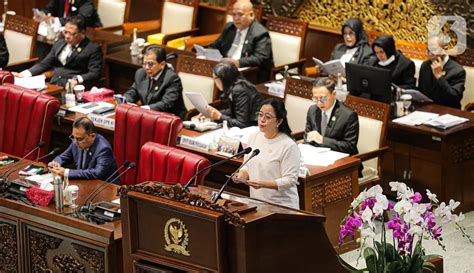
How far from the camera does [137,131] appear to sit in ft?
21.0

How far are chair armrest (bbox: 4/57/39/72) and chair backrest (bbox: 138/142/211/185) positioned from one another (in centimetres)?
362

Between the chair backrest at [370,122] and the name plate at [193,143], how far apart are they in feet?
3.53

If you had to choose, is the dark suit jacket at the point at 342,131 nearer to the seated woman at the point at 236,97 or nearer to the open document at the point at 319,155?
the open document at the point at 319,155

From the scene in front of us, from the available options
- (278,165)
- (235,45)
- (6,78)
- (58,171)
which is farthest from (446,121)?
(6,78)

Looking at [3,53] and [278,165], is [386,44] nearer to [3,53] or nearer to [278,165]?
[278,165]

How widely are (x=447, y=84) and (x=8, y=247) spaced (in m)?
3.64

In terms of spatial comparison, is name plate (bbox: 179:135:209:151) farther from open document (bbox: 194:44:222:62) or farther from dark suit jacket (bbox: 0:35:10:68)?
dark suit jacket (bbox: 0:35:10:68)

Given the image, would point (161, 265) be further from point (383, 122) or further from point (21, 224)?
point (383, 122)

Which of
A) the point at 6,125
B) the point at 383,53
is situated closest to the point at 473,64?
the point at 383,53

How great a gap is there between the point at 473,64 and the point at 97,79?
305cm

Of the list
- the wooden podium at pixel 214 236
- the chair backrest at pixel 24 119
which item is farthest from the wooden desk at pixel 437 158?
the wooden podium at pixel 214 236

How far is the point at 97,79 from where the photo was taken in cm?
876

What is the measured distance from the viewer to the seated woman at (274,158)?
5523mm

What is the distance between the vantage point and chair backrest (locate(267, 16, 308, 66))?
9.12 meters
